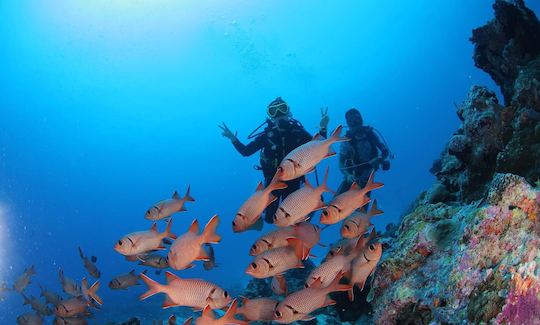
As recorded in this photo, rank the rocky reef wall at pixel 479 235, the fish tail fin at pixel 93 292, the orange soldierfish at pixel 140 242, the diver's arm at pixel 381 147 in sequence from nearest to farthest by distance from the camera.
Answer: the rocky reef wall at pixel 479 235 < the orange soldierfish at pixel 140 242 < the fish tail fin at pixel 93 292 < the diver's arm at pixel 381 147

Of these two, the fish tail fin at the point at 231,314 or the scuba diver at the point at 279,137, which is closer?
the fish tail fin at the point at 231,314

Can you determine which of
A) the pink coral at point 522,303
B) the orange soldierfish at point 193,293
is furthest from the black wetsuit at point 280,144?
the pink coral at point 522,303

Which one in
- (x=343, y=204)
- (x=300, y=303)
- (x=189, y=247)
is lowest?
(x=300, y=303)

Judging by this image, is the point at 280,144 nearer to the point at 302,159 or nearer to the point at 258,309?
the point at 302,159

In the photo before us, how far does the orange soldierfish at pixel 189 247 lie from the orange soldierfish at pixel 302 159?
0.92 metres

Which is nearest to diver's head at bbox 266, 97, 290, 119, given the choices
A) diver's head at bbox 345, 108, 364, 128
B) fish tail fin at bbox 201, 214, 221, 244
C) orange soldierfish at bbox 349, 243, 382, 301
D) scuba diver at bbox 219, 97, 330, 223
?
scuba diver at bbox 219, 97, 330, 223

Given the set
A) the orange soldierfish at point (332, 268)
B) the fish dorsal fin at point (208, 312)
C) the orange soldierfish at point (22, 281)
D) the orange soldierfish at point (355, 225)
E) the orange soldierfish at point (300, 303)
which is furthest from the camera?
the orange soldierfish at point (22, 281)

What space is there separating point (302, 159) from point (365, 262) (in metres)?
1.19

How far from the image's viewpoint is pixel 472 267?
8.27 feet

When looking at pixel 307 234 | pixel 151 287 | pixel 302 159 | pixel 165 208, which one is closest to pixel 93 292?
pixel 165 208

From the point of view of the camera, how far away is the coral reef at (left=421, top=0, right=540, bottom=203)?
14.4 feet

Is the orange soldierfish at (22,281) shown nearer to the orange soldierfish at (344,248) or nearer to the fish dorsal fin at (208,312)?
the fish dorsal fin at (208,312)

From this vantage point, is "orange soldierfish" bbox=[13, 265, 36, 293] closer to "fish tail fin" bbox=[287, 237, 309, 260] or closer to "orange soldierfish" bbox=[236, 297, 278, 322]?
"orange soldierfish" bbox=[236, 297, 278, 322]

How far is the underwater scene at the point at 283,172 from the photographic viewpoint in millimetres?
3252
